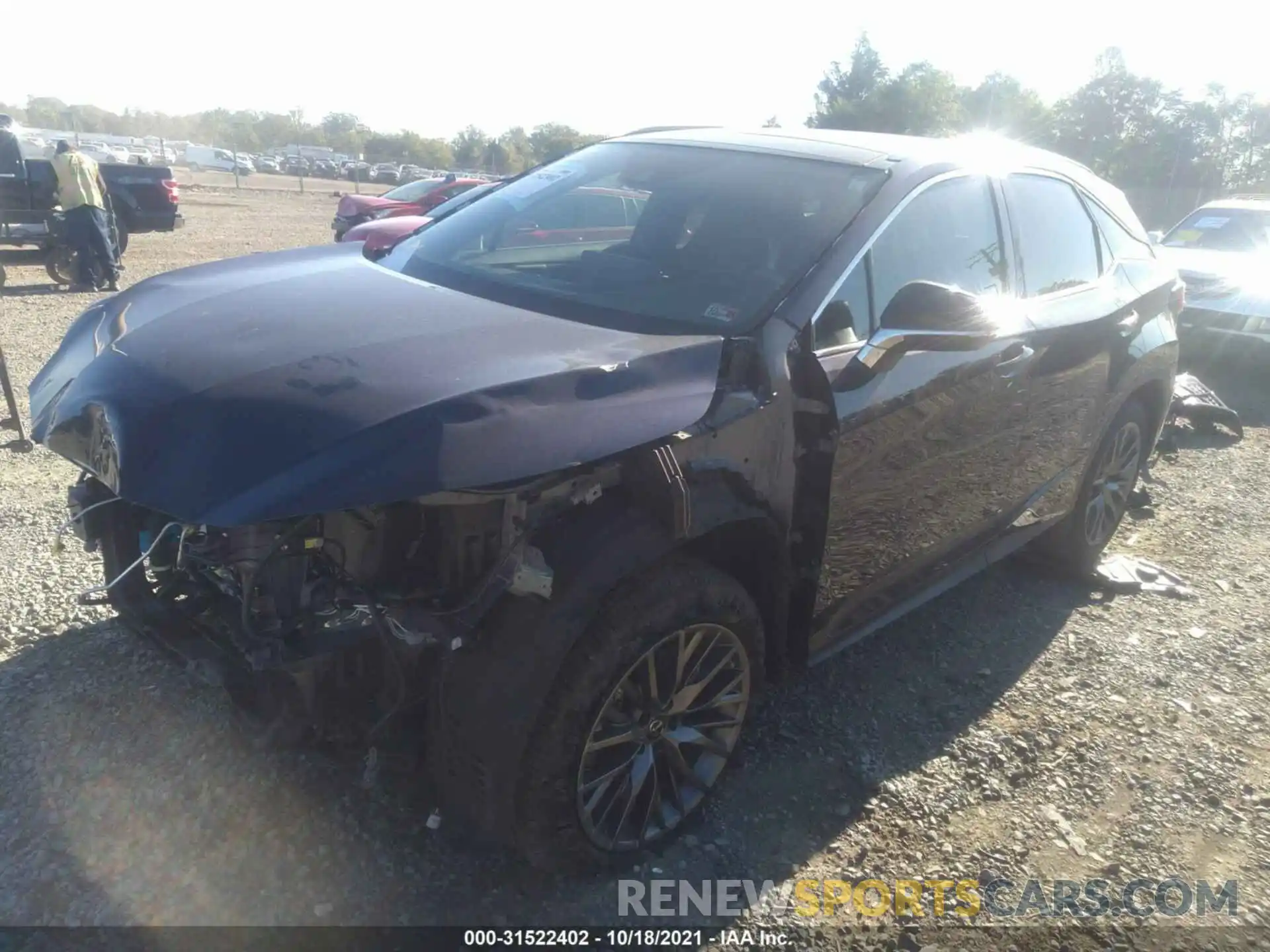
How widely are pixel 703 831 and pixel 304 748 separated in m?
1.21

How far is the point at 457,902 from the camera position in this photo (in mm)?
2551

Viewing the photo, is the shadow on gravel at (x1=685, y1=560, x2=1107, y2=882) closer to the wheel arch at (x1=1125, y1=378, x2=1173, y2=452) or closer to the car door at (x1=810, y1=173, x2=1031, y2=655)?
the car door at (x1=810, y1=173, x2=1031, y2=655)

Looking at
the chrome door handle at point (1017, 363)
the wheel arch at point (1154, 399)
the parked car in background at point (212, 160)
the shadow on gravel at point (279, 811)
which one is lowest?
the parked car in background at point (212, 160)

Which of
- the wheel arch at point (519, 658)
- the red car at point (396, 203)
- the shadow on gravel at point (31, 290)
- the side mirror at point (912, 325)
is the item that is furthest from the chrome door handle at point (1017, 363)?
Answer: the red car at point (396, 203)

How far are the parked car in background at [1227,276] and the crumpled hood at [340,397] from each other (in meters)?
7.70

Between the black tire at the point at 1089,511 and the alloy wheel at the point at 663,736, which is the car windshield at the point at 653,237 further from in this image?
the black tire at the point at 1089,511

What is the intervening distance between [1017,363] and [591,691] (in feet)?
6.92

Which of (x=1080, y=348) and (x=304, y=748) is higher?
(x=1080, y=348)

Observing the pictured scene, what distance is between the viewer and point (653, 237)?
131 inches

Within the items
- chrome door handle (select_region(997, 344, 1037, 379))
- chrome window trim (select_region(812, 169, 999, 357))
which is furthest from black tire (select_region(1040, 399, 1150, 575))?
chrome window trim (select_region(812, 169, 999, 357))

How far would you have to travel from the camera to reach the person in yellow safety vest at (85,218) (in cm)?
1121

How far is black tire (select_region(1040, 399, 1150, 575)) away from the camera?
461 centimetres

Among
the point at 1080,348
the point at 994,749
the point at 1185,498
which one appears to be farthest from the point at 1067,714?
the point at 1185,498

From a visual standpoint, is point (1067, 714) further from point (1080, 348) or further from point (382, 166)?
point (382, 166)
